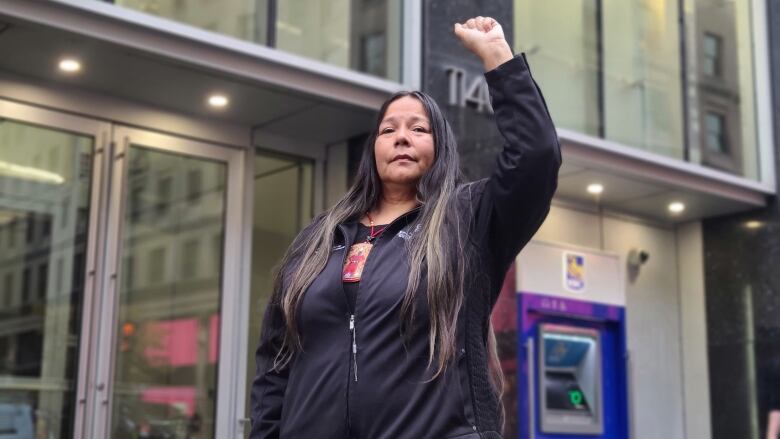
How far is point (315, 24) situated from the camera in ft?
24.4

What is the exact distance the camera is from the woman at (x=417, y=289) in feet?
7.39

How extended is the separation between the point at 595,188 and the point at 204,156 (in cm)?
362

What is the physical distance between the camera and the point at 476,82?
26.0 feet

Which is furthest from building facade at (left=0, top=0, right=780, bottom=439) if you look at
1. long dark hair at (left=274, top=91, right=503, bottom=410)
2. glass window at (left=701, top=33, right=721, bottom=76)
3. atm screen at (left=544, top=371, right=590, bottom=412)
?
long dark hair at (left=274, top=91, right=503, bottom=410)

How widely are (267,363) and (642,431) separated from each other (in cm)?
784

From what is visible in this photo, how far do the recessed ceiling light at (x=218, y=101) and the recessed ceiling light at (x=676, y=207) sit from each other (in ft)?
15.1

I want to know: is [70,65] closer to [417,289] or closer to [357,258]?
[357,258]

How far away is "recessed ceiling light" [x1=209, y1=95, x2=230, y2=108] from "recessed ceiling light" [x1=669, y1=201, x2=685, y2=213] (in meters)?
4.62

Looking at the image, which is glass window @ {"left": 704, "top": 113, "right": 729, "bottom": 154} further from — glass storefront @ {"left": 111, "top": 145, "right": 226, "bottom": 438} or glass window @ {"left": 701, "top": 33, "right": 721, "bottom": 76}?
glass storefront @ {"left": 111, "top": 145, "right": 226, "bottom": 438}

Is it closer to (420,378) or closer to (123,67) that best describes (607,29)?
(123,67)

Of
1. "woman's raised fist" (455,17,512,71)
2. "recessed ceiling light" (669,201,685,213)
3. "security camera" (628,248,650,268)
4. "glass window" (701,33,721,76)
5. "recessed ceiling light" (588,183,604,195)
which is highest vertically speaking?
"glass window" (701,33,721,76)

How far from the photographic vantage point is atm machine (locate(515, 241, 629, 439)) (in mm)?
8547

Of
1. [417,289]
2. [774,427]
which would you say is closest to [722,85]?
[774,427]

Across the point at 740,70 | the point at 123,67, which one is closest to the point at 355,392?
the point at 123,67
